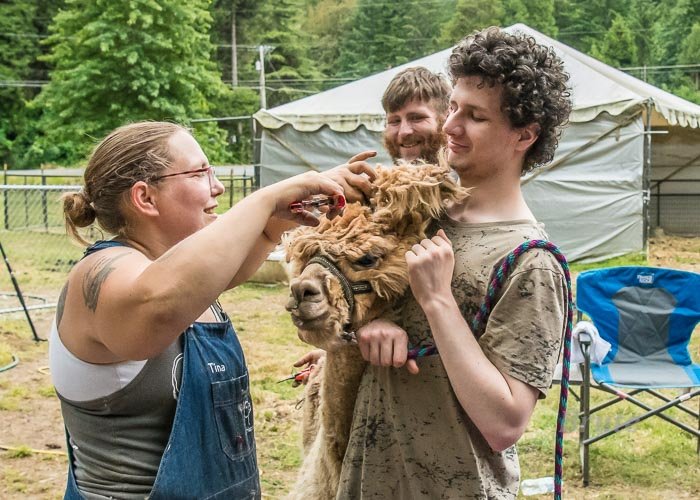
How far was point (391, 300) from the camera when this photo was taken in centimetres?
162

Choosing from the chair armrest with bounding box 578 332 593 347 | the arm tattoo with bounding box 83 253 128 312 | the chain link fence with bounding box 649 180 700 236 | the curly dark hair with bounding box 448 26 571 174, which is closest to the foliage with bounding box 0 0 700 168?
the arm tattoo with bounding box 83 253 128 312

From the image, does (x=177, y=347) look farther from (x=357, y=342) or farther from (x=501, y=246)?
(x=501, y=246)

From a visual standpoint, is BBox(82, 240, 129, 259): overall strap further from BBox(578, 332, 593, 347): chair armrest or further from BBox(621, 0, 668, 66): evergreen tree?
A: BBox(621, 0, 668, 66): evergreen tree

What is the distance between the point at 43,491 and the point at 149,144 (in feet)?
11.5

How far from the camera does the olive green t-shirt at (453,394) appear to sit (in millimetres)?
1466

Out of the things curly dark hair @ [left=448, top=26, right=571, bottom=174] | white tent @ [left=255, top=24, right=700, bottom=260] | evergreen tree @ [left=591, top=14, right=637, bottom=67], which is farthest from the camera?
evergreen tree @ [left=591, top=14, right=637, bottom=67]

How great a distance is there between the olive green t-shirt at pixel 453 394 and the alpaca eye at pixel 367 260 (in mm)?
137

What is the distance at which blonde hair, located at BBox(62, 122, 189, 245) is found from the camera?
1.77 metres

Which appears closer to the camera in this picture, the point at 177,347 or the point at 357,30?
the point at 177,347

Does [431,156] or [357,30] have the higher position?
[357,30]

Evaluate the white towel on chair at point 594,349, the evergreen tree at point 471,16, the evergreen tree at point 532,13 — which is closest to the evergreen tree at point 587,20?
the evergreen tree at point 532,13

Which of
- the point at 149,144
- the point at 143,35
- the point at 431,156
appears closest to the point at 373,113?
the point at 431,156

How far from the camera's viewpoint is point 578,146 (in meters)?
11.9

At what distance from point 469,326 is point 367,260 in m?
0.26
